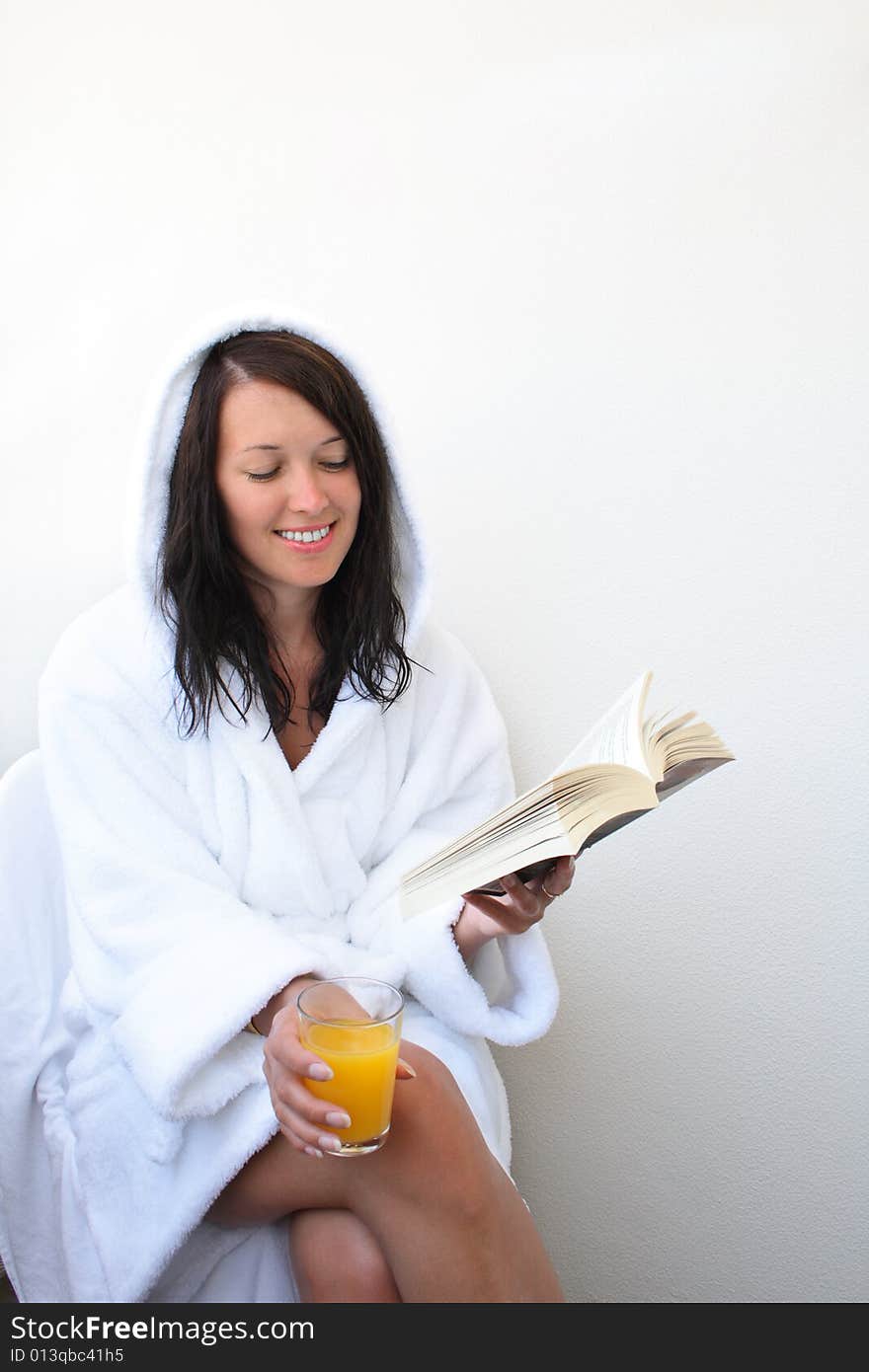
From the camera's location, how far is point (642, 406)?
1.60 metres

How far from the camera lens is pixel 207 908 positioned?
1.24m

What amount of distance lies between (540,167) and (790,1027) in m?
1.21

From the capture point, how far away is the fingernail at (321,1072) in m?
0.92

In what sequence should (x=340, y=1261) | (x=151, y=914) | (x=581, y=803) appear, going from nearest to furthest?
(x=581, y=803) → (x=340, y=1261) → (x=151, y=914)

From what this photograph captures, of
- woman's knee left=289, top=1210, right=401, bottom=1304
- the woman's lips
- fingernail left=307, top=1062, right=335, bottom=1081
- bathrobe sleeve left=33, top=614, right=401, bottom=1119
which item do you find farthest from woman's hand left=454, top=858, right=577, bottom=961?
the woman's lips

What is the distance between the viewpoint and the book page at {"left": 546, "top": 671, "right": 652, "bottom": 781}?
0.89 meters

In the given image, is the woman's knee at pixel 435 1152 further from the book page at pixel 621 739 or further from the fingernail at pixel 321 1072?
the book page at pixel 621 739

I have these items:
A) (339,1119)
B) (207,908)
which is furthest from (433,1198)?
(207,908)

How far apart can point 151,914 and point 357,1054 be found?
0.41 metres

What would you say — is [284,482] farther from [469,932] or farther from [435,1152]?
[435,1152]

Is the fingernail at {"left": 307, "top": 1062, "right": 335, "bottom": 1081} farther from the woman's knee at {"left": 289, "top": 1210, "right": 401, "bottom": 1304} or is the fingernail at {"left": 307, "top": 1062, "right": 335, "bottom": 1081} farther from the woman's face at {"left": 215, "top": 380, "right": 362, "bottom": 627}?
the woman's face at {"left": 215, "top": 380, "right": 362, "bottom": 627}

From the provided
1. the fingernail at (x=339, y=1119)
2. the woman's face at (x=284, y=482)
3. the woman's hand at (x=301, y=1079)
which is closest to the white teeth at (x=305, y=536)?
the woman's face at (x=284, y=482)

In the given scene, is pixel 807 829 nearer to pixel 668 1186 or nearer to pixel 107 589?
pixel 668 1186
